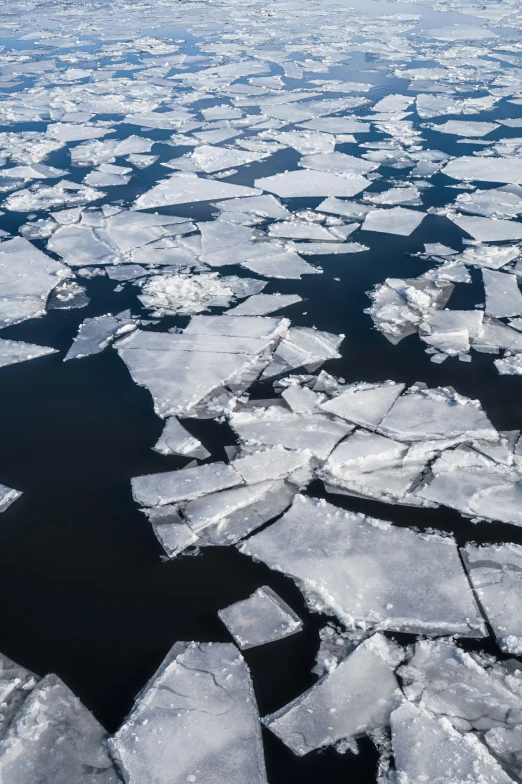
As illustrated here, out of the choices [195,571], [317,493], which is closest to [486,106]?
[317,493]

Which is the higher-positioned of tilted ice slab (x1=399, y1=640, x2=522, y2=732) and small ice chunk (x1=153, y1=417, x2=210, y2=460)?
small ice chunk (x1=153, y1=417, x2=210, y2=460)

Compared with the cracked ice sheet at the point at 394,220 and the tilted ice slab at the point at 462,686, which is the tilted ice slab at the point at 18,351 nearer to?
the tilted ice slab at the point at 462,686

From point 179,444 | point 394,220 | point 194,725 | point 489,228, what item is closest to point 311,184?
point 394,220

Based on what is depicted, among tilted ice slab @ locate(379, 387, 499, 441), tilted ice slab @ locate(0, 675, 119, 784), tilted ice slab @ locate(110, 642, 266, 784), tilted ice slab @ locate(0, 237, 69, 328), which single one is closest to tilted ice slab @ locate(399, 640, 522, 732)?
tilted ice slab @ locate(110, 642, 266, 784)

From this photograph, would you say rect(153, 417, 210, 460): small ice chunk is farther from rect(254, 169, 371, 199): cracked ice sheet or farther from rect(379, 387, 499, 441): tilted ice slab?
rect(254, 169, 371, 199): cracked ice sheet

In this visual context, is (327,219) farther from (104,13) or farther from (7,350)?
(104,13)

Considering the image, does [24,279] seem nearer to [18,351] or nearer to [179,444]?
[18,351]
